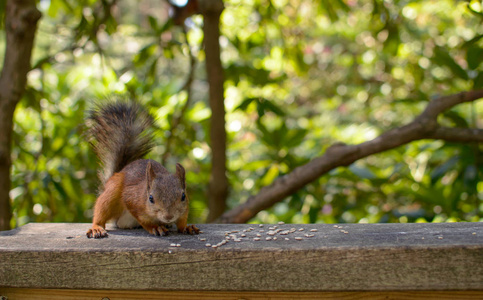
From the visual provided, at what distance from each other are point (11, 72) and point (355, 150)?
139cm

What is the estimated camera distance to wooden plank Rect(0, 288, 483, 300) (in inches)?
39.8

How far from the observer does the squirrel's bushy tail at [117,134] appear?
172 centimetres

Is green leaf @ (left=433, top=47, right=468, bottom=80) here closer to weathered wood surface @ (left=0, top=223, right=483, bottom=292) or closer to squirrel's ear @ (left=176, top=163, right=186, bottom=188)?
weathered wood surface @ (left=0, top=223, right=483, bottom=292)

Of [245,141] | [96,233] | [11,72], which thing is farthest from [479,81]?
[11,72]

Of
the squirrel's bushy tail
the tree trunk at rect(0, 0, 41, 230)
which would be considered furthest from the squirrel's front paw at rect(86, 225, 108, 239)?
the tree trunk at rect(0, 0, 41, 230)

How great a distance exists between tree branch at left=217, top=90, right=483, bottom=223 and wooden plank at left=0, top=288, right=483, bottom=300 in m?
0.89

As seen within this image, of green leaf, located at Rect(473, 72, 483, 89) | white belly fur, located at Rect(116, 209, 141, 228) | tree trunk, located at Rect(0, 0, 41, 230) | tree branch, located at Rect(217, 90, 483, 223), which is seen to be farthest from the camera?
green leaf, located at Rect(473, 72, 483, 89)

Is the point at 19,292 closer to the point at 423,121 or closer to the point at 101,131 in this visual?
the point at 101,131

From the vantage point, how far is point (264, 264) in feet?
3.24

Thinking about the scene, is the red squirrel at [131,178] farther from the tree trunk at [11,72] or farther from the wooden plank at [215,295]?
the tree trunk at [11,72]

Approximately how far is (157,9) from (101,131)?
9.46 metres

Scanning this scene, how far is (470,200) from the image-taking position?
2.41 m

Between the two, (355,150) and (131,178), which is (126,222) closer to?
(131,178)

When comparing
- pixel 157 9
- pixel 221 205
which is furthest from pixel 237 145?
pixel 157 9
